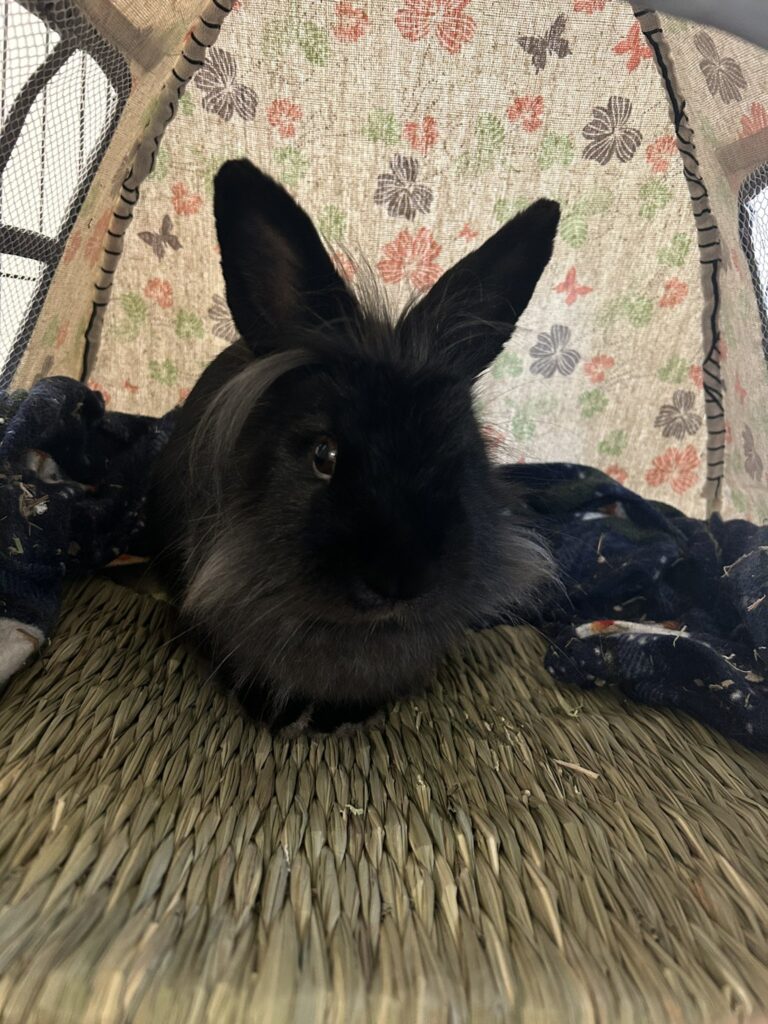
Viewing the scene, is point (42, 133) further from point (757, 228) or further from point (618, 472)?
point (618, 472)

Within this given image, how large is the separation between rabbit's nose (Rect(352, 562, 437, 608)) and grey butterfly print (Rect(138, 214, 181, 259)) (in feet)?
4.93

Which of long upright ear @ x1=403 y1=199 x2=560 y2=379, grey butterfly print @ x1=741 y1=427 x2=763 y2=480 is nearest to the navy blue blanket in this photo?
grey butterfly print @ x1=741 y1=427 x2=763 y2=480

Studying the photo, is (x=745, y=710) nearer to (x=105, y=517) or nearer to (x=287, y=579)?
(x=287, y=579)

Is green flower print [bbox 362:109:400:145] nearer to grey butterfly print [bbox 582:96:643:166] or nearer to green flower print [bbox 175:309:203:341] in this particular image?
grey butterfly print [bbox 582:96:643:166]

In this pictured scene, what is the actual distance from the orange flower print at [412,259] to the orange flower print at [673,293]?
0.67m

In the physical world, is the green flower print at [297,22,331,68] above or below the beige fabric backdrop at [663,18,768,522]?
above

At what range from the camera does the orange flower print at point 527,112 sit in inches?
80.5

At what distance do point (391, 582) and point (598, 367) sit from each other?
60.4 inches

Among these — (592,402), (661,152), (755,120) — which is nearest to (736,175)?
(755,120)

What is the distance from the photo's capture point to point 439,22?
1961mm

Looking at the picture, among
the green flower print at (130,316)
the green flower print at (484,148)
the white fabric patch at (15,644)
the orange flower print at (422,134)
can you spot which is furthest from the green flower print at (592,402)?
the white fabric patch at (15,644)

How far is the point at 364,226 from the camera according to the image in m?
2.20

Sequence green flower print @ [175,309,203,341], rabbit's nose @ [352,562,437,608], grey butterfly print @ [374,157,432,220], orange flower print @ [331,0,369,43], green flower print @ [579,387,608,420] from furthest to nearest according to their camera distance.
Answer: green flower print @ [579,387,608,420], green flower print @ [175,309,203,341], grey butterfly print @ [374,157,432,220], orange flower print @ [331,0,369,43], rabbit's nose @ [352,562,437,608]

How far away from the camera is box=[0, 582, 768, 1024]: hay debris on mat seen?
2.67ft
